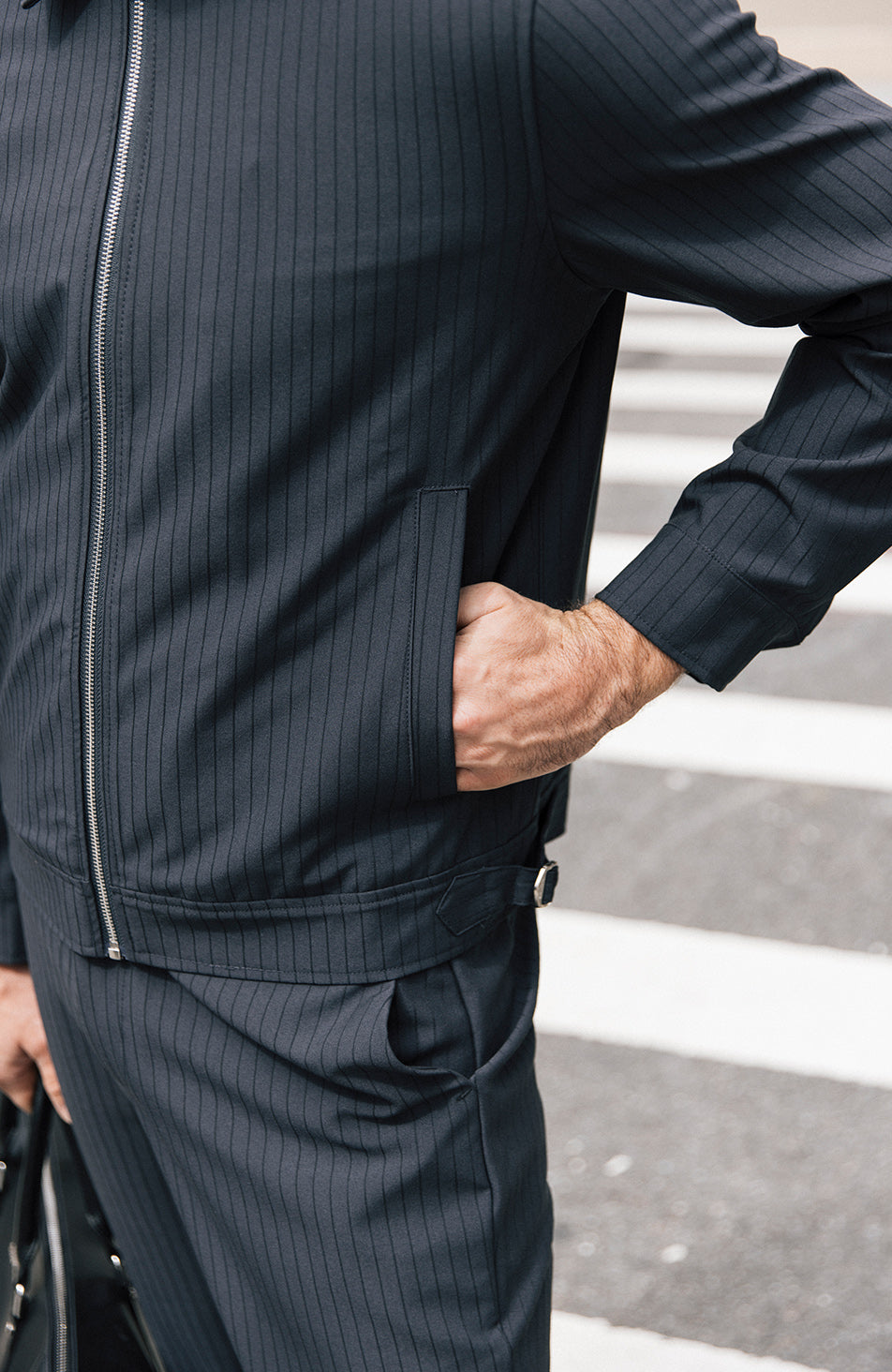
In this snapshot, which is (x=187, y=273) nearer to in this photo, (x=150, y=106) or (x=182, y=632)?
(x=150, y=106)

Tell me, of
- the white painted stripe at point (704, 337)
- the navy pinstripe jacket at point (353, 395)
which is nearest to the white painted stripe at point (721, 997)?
the navy pinstripe jacket at point (353, 395)

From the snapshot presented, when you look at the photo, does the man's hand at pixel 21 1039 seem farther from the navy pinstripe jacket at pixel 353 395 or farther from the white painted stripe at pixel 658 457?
the white painted stripe at pixel 658 457

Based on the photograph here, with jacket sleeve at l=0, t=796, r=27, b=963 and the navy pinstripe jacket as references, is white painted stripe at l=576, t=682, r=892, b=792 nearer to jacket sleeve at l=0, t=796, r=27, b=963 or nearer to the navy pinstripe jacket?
jacket sleeve at l=0, t=796, r=27, b=963

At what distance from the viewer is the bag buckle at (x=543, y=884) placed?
166 cm

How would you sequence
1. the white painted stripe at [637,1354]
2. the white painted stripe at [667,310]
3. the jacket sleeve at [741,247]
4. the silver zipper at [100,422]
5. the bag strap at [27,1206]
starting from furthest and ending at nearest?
the white painted stripe at [667,310] < the white painted stripe at [637,1354] < the bag strap at [27,1206] < the silver zipper at [100,422] < the jacket sleeve at [741,247]

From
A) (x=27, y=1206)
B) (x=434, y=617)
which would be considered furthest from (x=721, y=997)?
(x=434, y=617)

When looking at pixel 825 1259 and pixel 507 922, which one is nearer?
pixel 507 922

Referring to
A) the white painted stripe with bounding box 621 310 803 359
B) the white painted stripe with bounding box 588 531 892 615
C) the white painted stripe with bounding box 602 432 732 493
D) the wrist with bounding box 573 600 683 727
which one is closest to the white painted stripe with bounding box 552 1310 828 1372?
the wrist with bounding box 573 600 683 727

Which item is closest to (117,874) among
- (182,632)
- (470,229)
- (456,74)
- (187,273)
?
(182,632)

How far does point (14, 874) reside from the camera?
6.31 feet

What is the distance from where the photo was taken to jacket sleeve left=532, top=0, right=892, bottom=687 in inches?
50.8

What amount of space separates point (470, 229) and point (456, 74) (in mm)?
129

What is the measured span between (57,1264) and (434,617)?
0.90 meters

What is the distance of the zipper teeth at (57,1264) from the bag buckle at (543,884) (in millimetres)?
693
